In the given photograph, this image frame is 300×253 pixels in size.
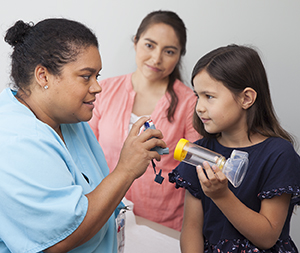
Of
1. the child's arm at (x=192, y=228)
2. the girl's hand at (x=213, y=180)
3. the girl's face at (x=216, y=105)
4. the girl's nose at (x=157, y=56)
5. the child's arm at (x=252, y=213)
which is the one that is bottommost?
the child's arm at (x=192, y=228)

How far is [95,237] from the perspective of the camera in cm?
110

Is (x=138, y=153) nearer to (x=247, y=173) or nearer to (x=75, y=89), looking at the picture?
(x=75, y=89)

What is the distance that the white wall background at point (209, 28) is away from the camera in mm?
2062

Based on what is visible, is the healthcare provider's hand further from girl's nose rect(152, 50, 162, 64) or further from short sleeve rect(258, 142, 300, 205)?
girl's nose rect(152, 50, 162, 64)

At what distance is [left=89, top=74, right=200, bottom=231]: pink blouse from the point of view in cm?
195

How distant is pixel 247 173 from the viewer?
1.27 m

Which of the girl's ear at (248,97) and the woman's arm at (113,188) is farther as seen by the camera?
the girl's ear at (248,97)

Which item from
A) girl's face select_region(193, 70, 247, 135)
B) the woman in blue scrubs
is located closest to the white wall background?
A: girl's face select_region(193, 70, 247, 135)

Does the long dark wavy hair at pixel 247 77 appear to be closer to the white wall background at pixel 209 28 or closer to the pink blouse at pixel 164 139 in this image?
the pink blouse at pixel 164 139

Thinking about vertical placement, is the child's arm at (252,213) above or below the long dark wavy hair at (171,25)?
below

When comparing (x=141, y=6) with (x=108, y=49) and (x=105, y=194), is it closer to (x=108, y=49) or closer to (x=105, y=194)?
(x=108, y=49)

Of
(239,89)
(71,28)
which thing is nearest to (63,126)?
(71,28)

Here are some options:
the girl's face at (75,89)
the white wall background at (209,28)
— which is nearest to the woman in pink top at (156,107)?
the white wall background at (209,28)

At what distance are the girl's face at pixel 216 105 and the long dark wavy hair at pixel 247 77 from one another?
0.08 ft
